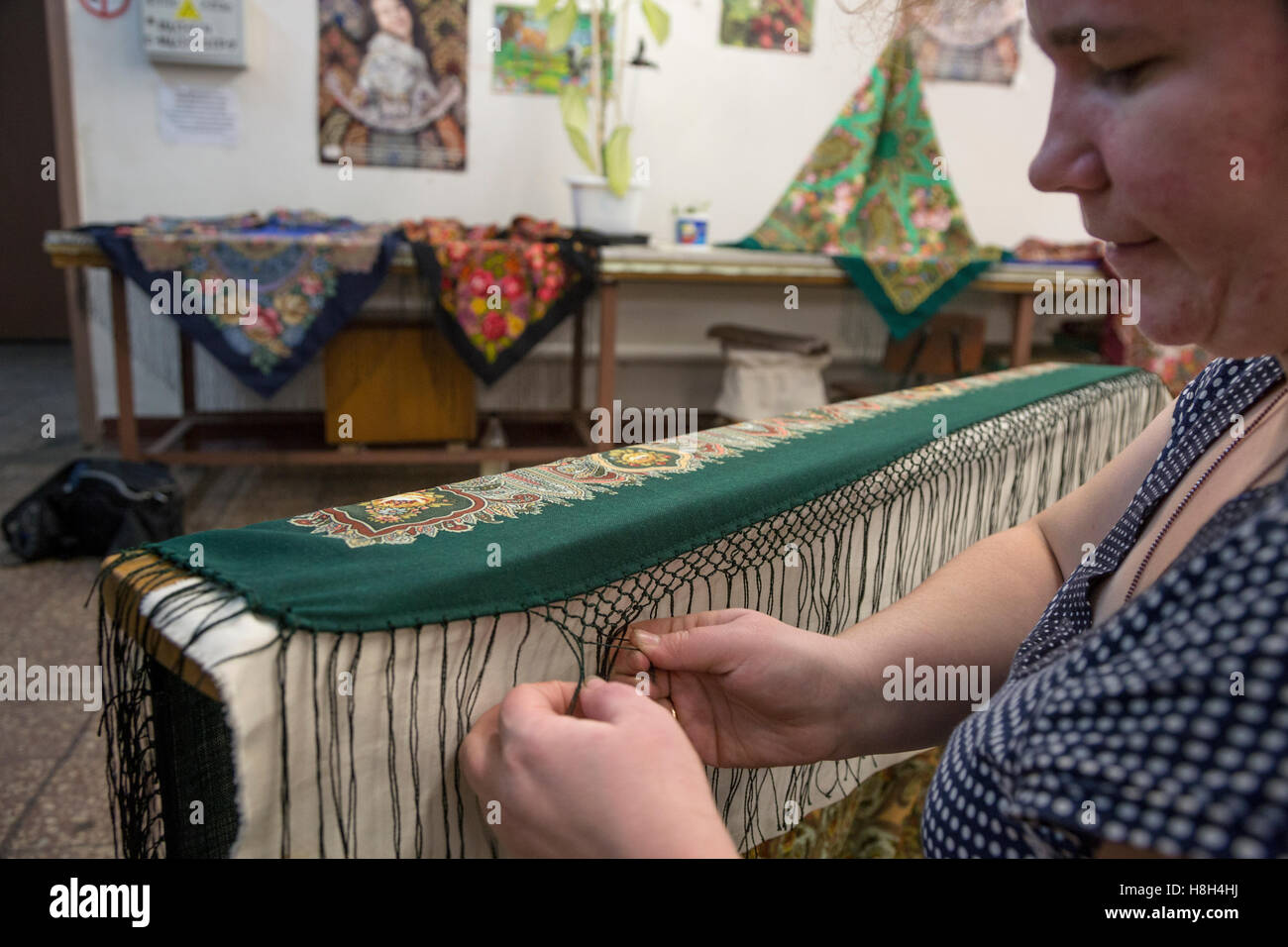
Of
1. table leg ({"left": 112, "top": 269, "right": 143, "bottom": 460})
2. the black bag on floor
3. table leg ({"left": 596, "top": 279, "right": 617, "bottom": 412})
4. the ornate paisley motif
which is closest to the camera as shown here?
the ornate paisley motif

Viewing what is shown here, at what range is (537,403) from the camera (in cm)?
362

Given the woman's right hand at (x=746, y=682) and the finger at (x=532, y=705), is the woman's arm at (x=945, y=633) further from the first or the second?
Result: the finger at (x=532, y=705)

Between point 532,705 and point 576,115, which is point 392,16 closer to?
point 576,115

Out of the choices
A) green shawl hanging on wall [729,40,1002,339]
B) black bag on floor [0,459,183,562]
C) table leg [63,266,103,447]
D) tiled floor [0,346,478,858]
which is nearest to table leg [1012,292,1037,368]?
green shawl hanging on wall [729,40,1002,339]

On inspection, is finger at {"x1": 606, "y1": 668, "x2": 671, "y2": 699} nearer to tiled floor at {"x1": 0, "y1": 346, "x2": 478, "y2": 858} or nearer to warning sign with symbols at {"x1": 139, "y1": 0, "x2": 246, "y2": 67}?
tiled floor at {"x1": 0, "y1": 346, "x2": 478, "y2": 858}

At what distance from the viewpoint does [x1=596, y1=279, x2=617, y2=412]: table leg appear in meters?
2.74

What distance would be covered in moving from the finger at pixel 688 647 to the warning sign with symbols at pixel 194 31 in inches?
123

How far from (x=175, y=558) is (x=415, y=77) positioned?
318 cm

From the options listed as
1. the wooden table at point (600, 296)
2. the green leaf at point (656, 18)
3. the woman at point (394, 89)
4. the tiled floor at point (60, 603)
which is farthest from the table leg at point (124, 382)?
the green leaf at point (656, 18)

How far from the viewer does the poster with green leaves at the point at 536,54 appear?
10.9ft

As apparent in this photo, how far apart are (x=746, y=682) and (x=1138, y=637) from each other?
272 millimetres

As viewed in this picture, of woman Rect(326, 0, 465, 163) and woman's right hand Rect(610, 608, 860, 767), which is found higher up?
woman Rect(326, 0, 465, 163)

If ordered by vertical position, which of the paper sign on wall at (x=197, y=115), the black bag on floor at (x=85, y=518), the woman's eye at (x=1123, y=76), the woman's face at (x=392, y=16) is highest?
the woman's face at (x=392, y=16)

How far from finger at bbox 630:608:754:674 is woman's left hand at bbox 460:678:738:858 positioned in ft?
0.31
